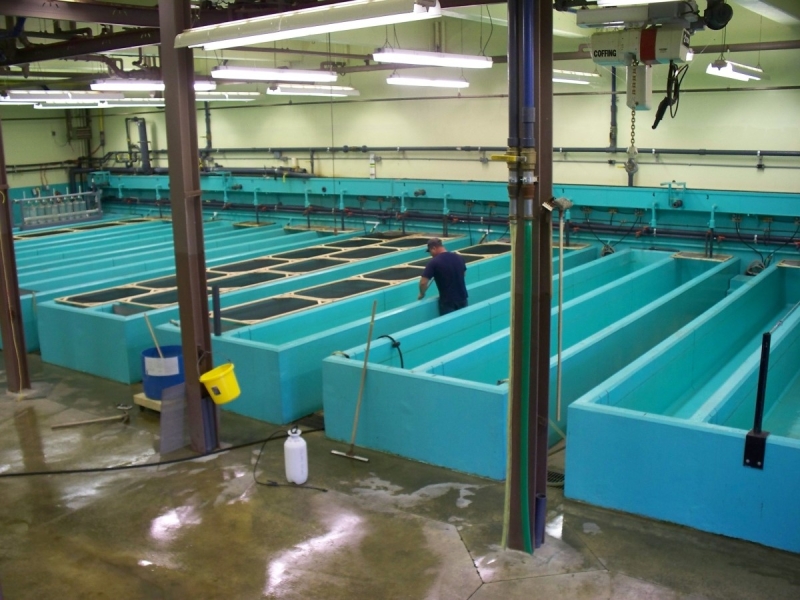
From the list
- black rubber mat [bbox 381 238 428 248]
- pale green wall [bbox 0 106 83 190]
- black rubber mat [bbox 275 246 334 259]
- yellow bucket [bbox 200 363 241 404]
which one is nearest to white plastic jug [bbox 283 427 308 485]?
yellow bucket [bbox 200 363 241 404]

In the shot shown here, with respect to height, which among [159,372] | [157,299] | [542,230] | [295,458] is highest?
[542,230]

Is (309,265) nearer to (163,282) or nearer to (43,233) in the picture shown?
(163,282)

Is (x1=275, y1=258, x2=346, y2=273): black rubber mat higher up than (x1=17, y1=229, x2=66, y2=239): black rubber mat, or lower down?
lower down

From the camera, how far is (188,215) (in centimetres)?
565

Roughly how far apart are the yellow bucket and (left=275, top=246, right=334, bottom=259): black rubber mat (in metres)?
5.60

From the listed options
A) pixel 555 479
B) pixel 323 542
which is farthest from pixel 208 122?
pixel 323 542

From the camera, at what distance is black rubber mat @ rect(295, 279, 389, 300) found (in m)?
8.55

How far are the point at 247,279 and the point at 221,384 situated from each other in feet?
13.6

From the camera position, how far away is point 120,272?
10.8m

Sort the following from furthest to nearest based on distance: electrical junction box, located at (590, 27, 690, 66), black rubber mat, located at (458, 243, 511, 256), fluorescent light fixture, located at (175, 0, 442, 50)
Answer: black rubber mat, located at (458, 243, 511, 256), electrical junction box, located at (590, 27, 690, 66), fluorescent light fixture, located at (175, 0, 442, 50)

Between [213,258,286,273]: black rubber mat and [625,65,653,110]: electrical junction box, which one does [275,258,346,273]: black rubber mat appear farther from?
[625,65,653,110]: electrical junction box

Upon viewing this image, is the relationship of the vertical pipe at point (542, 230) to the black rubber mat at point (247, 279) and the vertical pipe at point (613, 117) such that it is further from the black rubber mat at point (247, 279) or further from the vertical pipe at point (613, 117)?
the vertical pipe at point (613, 117)

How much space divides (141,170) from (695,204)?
459 inches

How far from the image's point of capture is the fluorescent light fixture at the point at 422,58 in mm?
7367
